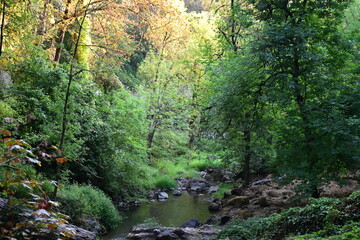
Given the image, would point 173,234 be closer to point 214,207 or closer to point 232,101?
point 232,101

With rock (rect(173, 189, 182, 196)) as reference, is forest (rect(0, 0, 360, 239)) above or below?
above

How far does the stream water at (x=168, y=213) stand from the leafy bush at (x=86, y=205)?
18.9 inches

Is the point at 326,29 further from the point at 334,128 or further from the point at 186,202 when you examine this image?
the point at 186,202

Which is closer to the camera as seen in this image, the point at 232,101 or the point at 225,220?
the point at 232,101

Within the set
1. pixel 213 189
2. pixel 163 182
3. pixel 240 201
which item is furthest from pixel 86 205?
pixel 213 189

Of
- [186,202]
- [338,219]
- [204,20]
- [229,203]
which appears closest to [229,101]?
[229,203]

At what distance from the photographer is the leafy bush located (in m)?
9.41

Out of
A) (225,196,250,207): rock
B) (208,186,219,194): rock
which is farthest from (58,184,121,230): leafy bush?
(208,186,219,194): rock

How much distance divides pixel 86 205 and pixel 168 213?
14.5 feet

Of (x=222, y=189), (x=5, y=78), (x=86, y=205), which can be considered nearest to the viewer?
(x=5, y=78)

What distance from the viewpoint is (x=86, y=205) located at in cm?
998

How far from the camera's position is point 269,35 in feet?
28.5

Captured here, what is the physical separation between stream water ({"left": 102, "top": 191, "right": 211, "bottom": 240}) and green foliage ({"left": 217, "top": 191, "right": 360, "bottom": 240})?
17.4ft

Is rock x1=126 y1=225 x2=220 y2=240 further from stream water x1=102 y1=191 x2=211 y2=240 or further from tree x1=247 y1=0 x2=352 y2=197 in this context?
tree x1=247 y1=0 x2=352 y2=197
